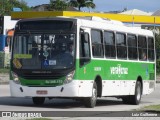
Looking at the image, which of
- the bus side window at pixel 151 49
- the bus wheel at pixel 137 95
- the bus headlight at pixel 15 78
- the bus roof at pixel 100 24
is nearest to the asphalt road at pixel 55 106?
the bus wheel at pixel 137 95

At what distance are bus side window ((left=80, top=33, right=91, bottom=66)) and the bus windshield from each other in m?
0.36

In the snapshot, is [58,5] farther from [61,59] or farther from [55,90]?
[55,90]

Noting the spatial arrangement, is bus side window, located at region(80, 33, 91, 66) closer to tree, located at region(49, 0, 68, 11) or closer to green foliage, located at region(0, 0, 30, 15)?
tree, located at region(49, 0, 68, 11)

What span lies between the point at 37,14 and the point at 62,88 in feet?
136

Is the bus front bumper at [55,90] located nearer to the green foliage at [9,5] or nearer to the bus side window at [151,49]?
the bus side window at [151,49]

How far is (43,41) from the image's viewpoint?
1938 centimetres

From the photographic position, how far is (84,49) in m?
19.6

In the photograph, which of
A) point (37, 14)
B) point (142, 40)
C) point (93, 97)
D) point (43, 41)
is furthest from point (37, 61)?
point (37, 14)

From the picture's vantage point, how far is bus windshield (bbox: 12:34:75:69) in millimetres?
19141

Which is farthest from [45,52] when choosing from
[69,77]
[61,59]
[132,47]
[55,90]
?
[132,47]

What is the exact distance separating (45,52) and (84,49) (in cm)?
127

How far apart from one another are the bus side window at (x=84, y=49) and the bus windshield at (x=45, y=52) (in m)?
0.36

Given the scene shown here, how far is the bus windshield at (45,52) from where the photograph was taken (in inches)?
754

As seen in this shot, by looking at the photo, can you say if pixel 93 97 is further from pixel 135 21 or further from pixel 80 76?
pixel 135 21
